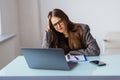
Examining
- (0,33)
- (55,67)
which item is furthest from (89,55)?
(0,33)

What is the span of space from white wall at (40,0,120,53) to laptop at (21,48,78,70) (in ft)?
7.24

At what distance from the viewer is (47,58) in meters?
1.50

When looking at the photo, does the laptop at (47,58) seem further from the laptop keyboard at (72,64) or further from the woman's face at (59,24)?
the woman's face at (59,24)

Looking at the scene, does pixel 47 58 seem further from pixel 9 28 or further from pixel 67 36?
pixel 9 28

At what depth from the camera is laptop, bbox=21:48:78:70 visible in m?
1.47

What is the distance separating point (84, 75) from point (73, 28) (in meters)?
0.93

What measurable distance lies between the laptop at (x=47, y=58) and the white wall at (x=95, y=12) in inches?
86.9

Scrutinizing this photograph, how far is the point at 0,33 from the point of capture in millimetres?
3123

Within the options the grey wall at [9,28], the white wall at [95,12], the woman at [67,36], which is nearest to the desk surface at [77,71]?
the woman at [67,36]

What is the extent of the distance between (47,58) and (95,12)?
233cm

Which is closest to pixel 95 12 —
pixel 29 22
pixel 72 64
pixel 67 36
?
pixel 29 22

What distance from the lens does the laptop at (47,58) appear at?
1.47 metres

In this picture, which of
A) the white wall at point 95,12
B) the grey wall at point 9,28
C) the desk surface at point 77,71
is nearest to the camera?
the desk surface at point 77,71

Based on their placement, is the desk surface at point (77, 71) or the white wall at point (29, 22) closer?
the desk surface at point (77, 71)
